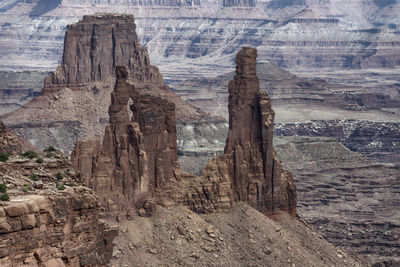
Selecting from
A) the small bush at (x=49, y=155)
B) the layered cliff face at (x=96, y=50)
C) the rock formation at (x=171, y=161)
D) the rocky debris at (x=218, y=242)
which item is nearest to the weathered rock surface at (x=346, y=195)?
the layered cliff face at (x=96, y=50)

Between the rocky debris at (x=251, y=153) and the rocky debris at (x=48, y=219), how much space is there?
155ft

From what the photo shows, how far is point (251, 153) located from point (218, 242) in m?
10.9

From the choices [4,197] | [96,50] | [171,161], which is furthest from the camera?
[96,50]

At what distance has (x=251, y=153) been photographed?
84312 millimetres

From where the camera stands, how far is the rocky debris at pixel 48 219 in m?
31.2

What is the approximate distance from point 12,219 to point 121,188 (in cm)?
4503

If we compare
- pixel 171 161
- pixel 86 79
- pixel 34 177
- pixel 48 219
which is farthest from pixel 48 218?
pixel 86 79

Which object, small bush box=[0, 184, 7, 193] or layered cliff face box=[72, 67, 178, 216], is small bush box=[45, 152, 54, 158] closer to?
small bush box=[0, 184, 7, 193]

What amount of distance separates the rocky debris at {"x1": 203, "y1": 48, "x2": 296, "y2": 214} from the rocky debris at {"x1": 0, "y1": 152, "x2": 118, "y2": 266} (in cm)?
4730

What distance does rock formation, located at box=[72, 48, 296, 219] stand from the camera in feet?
Result: 248

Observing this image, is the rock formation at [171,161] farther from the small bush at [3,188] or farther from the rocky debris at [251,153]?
the small bush at [3,188]

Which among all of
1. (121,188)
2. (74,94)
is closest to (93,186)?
(121,188)

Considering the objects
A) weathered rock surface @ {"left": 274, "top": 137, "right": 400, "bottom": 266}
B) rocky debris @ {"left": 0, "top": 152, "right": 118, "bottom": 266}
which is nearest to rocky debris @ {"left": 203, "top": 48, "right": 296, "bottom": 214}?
weathered rock surface @ {"left": 274, "top": 137, "right": 400, "bottom": 266}

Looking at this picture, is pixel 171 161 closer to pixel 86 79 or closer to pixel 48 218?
pixel 48 218
